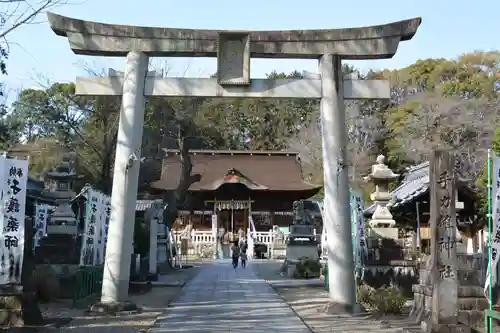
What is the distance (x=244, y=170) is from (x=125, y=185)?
3274cm

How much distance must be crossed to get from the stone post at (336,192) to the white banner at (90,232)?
6059mm

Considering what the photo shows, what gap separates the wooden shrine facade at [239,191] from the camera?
40250 mm

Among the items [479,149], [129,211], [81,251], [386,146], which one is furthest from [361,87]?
[386,146]

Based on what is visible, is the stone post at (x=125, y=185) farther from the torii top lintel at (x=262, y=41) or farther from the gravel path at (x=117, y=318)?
the gravel path at (x=117, y=318)

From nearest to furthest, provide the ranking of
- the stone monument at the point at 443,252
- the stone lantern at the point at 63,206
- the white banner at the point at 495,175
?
the white banner at the point at 495,175, the stone monument at the point at 443,252, the stone lantern at the point at 63,206

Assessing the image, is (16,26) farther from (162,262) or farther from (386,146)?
(386,146)

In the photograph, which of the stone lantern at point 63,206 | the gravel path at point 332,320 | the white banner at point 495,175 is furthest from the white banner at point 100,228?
the white banner at point 495,175

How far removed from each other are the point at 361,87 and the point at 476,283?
15.0 feet

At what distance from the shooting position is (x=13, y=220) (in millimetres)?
10062

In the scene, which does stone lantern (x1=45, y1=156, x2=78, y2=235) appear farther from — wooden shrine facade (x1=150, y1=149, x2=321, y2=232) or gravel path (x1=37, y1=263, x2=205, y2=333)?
wooden shrine facade (x1=150, y1=149, x2=321, y2=232)

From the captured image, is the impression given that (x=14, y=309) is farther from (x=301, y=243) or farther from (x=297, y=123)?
(x=297, y=123)

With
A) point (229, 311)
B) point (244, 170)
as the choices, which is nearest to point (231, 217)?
point (244, 170)

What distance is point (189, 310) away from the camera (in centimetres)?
1262

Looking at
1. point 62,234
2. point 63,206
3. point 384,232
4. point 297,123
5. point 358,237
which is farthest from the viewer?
point 297,123
